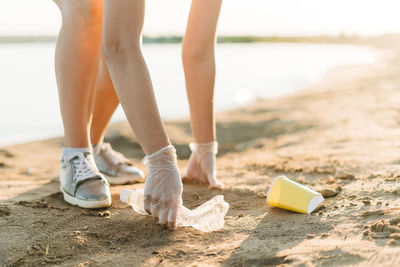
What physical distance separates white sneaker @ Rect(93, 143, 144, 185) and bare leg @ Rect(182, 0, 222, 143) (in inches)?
19.1

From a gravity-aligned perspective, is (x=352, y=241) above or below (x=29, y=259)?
above

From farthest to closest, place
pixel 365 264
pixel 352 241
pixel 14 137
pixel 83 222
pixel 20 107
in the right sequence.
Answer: pixel 20 107, pixel 14 137, pixel 83 222, pixel 352 241, pixel 365 264

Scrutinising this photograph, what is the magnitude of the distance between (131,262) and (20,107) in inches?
234

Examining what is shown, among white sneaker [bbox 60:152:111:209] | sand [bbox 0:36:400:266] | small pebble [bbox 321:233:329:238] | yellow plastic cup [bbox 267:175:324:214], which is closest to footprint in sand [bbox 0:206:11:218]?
sand [bbox 0:36:400:266]

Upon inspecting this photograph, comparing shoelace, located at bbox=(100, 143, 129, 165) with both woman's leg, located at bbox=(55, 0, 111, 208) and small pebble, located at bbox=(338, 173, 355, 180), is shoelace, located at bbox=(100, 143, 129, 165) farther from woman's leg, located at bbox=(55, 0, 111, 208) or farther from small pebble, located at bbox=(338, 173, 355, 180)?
small pebble, located at bbox=(338, 173, 355, 180)

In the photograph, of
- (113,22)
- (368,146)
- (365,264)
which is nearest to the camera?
(365,264)

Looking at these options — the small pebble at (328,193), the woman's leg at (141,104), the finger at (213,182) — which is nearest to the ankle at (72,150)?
the woman's leg at (141,104)

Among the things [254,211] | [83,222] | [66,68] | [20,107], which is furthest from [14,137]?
[254,211]

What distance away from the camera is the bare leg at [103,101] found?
2799mm

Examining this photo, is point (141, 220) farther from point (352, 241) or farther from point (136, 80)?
point (352, 241)

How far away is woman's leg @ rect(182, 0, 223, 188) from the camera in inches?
98.9

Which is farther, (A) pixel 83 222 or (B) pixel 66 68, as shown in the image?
(B) pixel 66 68

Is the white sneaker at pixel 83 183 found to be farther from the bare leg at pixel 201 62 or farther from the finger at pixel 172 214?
the bare leg at pixel 201 62

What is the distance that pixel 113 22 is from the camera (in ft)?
6.06
